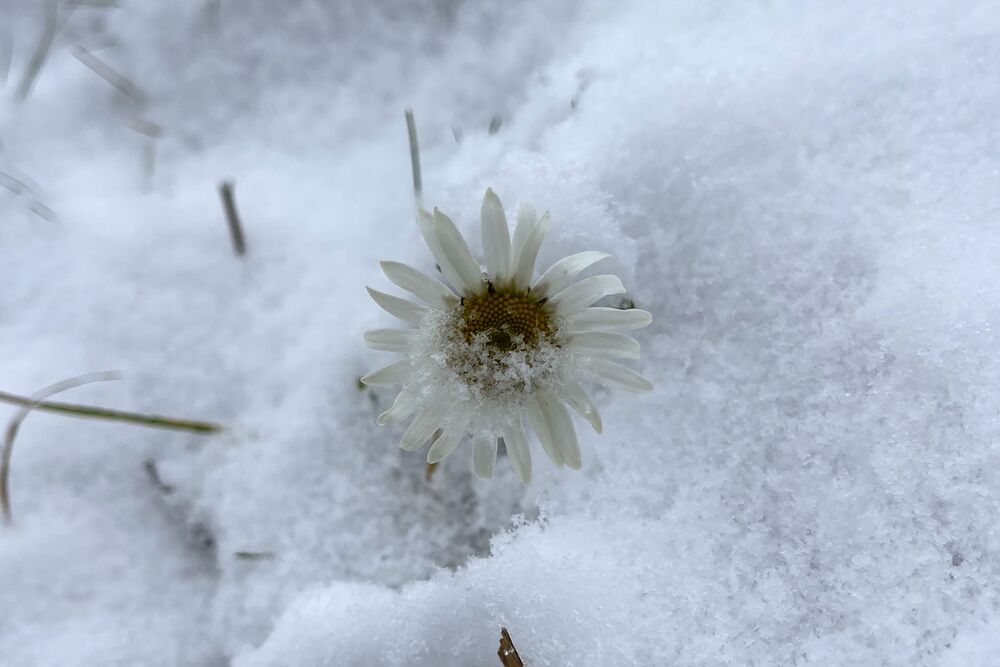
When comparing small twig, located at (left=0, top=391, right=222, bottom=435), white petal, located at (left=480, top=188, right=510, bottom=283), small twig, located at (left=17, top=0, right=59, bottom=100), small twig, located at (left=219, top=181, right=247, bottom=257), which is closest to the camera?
white petal, located at (left=480, top=188, right=510, bottom=283)

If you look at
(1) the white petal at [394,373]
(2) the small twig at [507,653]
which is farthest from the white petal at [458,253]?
(2) the small twig at [507,653]

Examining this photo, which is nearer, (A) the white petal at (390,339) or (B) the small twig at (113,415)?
(A) the white petal at (390,339)

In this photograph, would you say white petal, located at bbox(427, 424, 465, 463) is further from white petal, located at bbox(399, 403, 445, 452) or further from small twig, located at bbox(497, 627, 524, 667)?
small twig, located at bbox(497, 627, 524, 667)

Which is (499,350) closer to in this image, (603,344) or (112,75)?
(603,344)

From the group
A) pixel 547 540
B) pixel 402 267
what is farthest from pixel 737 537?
pixel 402 267

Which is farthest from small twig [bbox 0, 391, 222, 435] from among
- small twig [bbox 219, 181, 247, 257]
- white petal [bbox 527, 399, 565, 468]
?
white petal [bbox 527, 399, 565, 468]

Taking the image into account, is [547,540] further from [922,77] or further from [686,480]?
[922,77]

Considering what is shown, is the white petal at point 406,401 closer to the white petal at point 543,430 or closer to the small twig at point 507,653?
the white petal at point 543,430
